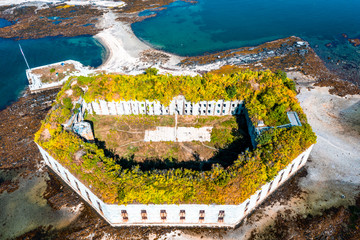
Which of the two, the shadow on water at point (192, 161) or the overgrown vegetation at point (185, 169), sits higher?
the overgrown vegetation at point (185, 169)

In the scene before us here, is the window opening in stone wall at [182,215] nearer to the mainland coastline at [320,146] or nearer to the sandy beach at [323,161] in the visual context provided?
the sandy beach at [323,161]

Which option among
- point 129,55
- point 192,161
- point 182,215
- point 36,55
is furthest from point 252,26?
point 182,215

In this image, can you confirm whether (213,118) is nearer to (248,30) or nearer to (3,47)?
(248,30)

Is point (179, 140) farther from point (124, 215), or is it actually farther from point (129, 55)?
point (129, 55)

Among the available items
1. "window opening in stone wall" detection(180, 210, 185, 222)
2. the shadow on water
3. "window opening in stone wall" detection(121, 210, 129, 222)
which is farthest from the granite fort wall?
"window opening in stone wall" detection(121, 210, 129, 222)

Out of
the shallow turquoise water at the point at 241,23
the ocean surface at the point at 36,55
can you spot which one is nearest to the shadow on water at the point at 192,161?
the ocean surface at the point at 36,55

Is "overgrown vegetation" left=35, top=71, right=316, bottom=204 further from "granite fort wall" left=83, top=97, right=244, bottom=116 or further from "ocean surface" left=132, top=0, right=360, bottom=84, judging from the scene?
"ocean surface" left=132, top=0, right=360, bottom=84

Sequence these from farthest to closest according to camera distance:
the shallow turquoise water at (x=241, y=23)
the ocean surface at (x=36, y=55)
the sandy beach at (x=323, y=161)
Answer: the shallow turquoise water at (x=241, y=23)
the ocean surface at (x=36, y=55)
the sandy beach at (x=323, y=161)
